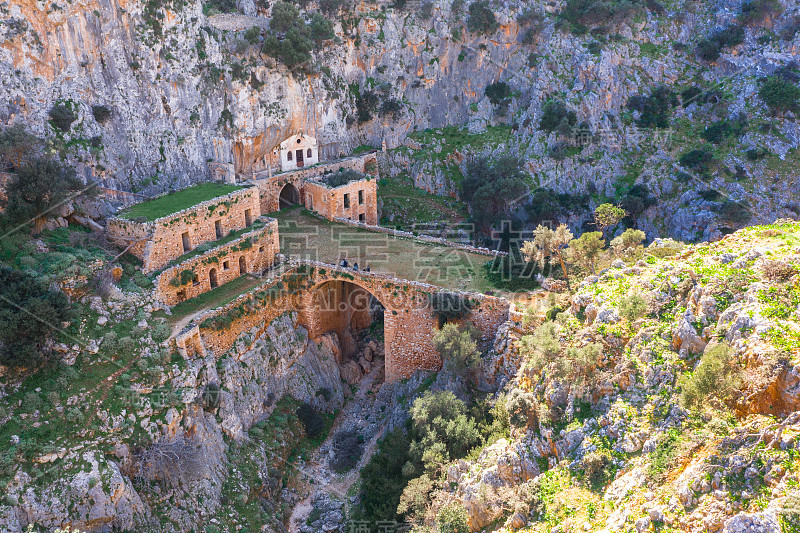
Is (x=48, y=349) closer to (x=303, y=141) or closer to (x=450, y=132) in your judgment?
(x=303, y=141)

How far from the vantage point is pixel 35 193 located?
1049 inches

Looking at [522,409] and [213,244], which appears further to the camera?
[213,244]

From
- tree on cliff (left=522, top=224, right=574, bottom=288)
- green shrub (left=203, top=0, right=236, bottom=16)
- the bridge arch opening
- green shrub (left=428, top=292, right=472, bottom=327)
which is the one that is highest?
green shrub (left=203, top=0, right=236, bottom=16)

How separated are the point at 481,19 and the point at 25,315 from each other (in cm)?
4517

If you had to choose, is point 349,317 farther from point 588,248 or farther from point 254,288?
point 588,248

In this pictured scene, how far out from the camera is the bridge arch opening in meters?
34.9

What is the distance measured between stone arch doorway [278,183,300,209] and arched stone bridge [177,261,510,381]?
10.3m

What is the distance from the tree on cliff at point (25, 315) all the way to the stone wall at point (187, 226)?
5.38 meters

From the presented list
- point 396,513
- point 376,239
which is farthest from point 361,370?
point 396,513

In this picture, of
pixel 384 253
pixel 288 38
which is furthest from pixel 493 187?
pixel 288 38

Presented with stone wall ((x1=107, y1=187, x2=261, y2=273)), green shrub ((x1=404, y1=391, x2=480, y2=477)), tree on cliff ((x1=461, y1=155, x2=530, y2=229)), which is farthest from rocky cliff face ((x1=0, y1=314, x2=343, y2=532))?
tree on cliff ((x1=461, y1=155, x2=530, y2=229))

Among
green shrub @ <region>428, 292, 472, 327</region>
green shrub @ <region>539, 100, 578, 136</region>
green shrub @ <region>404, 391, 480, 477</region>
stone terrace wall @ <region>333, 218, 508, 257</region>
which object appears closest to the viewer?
green shrub @ <region>404, 391, 480, 477</region>

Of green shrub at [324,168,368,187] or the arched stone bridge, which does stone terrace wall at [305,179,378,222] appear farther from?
the arched stone bridge

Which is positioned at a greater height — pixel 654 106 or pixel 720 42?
pixel 720 42
